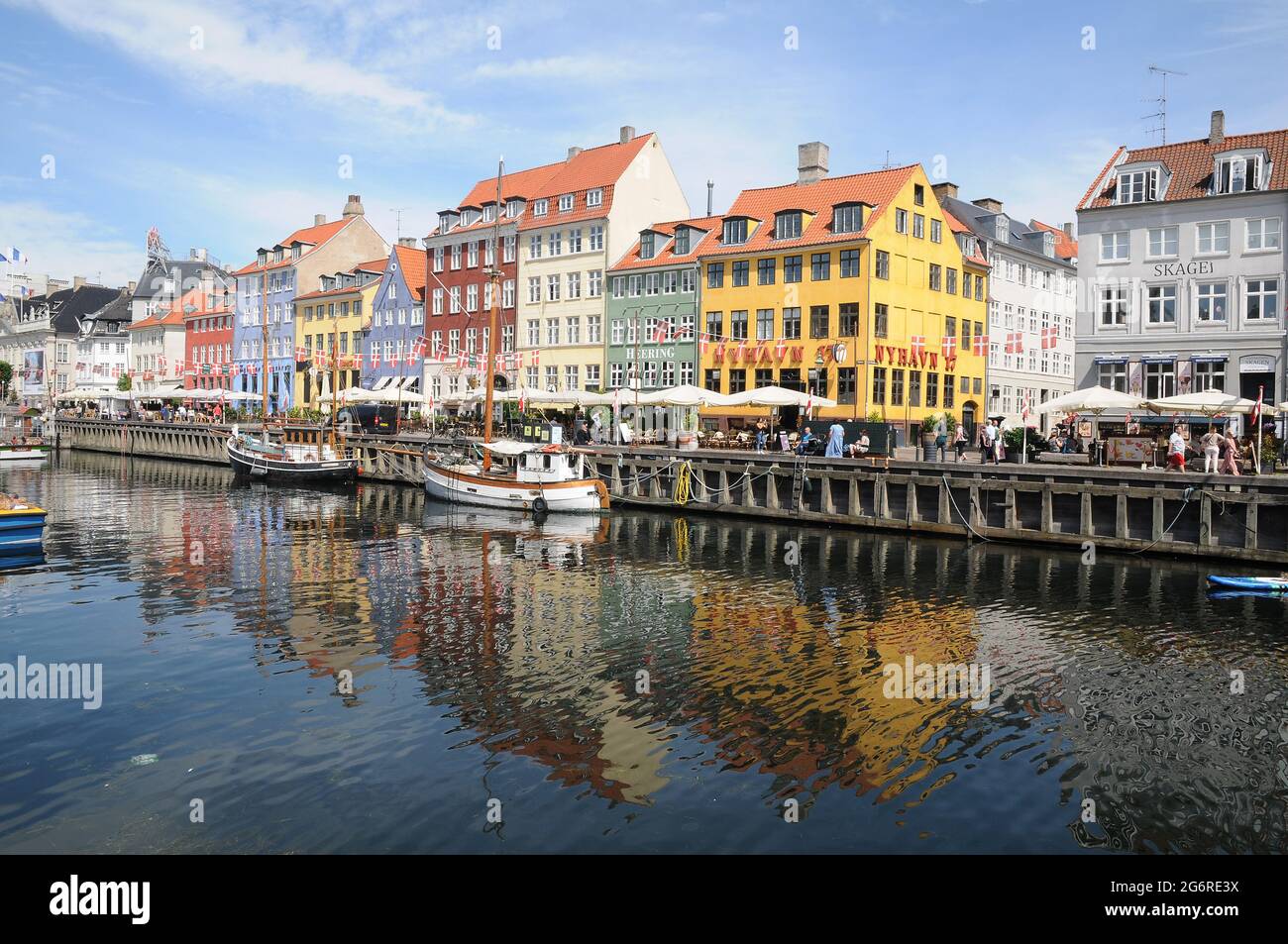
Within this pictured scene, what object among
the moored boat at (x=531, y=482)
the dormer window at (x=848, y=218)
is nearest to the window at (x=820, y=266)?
the dormer window at (x=848, y=218)

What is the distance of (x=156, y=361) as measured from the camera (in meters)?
119

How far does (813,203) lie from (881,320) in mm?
9163

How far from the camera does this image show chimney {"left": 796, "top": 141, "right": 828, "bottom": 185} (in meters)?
66.3

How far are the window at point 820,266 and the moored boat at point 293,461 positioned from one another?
27.7 metres

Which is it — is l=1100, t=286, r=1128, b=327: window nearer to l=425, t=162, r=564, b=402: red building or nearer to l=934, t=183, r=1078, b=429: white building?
l=934, t=183, r=1078, b=429: white building

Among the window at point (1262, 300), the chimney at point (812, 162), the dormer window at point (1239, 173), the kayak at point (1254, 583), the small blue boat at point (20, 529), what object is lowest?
the kayak at point (1254, 583)

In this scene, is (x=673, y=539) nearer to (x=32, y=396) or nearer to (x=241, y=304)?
(x=241, y=304)

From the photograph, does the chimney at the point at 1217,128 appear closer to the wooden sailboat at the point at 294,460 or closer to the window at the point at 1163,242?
the window at the point at 1163,242

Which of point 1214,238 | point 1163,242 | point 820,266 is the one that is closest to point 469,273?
point 820,266

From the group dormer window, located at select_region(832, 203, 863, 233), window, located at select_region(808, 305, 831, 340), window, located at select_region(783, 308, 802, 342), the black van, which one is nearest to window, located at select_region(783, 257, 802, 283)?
window, located at select_region(783, 308, 802, 342)

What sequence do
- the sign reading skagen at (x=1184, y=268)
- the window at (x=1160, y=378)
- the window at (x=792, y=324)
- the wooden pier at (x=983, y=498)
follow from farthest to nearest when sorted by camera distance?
1. the window at (x=792, y=324)
2. the window at (x=1160, y=378)
3. the sign reading skagen at (x=1184, y=268)
4. the wooden pier at (x=983, y=498)

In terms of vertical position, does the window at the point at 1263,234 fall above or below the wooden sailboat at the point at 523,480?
above

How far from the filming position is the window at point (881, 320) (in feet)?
190
